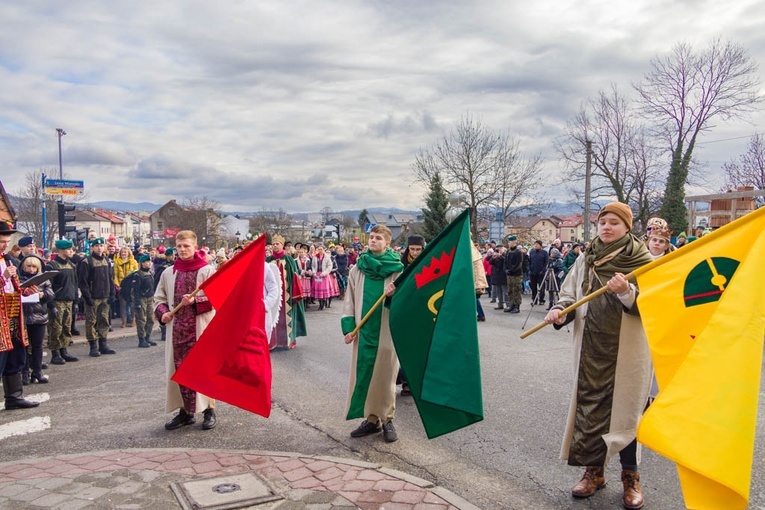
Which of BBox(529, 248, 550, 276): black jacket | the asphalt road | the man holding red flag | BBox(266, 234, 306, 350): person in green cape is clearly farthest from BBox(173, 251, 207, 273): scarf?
BBox(529, 248, 550, 276): black jacket

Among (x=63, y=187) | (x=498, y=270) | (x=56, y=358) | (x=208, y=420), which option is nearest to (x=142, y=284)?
(x=56, y=358)

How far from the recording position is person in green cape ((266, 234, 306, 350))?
33.4 feet

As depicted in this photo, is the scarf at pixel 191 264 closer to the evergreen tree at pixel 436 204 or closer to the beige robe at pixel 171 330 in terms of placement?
the beige robe at pixel 171 330

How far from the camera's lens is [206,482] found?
4195mm

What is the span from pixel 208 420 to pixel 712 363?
4.47 metres

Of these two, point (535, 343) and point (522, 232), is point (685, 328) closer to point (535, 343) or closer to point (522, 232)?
point (535, 343)

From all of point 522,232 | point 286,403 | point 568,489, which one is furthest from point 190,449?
point 522,232

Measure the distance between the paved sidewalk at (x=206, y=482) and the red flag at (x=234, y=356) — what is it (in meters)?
0.52

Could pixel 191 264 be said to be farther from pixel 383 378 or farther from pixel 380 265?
pixel 383 378

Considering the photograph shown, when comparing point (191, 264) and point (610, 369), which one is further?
point (191, 264)

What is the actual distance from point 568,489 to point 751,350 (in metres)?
1.87

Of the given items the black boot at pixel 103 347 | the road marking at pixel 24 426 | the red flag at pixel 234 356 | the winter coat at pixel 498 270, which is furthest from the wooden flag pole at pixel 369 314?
the winter coat at pixel 498 270

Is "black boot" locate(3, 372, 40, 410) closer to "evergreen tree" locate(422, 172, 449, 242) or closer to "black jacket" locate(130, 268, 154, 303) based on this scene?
"black jacket" locate(130, 268, 154, 303)

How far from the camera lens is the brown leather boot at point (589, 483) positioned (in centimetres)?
402
